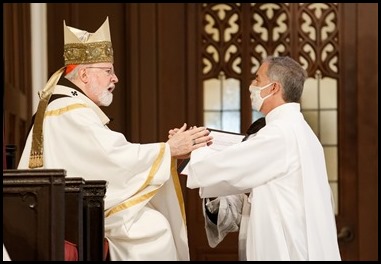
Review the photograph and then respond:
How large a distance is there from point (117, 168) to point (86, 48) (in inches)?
27.7

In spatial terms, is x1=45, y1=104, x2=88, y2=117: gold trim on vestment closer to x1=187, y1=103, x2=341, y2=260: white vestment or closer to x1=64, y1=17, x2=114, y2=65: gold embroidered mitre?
x1=64, y1=17, x2=114, y2=65: gold embroidered mitre

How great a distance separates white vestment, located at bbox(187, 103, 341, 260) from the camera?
484cm

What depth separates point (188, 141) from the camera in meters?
5.20

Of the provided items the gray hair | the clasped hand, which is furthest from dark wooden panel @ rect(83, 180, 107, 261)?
the gray hair

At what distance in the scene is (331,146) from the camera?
8531 millimetres

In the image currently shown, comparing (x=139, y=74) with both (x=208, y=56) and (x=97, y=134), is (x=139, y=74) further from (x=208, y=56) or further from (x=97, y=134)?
(x=97, y=134)

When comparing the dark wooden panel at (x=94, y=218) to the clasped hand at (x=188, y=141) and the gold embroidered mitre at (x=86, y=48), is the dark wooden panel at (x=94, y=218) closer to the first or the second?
the clasped hand at (x=188, y=141)

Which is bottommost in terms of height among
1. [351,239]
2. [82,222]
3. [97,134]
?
[351,239]

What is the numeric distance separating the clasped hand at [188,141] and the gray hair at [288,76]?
44cm

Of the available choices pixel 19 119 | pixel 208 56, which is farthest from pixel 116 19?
pixel 19 119

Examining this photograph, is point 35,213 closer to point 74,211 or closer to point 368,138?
point 74,211

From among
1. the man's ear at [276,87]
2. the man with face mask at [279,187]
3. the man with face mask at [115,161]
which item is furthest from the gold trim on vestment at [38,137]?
the man's ear at [276,87]

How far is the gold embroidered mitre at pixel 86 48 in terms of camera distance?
5.45 metres

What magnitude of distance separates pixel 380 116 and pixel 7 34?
305 cm
